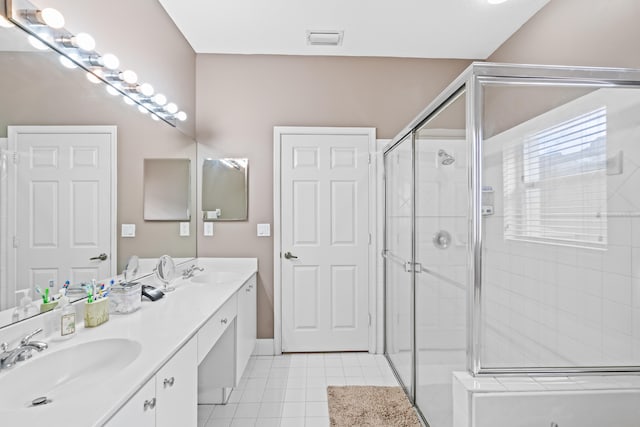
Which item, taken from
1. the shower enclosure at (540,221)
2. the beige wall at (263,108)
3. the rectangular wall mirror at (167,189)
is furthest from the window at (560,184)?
the rectangular wall mirror at (167,189)

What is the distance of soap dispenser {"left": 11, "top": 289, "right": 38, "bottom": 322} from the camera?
1.18 meters

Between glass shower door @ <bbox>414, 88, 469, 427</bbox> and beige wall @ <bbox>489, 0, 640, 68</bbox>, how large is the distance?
0.98 meters

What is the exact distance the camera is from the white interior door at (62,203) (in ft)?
3.91

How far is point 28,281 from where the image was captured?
48.5 inches

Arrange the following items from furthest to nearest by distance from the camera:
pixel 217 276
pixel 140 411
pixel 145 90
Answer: pixel 217 276
pixel 145 90
pixel 140 411

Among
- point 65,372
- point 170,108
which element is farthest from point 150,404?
point 170,108

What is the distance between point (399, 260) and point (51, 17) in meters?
2.29

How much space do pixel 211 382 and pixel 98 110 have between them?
1698 millimetres

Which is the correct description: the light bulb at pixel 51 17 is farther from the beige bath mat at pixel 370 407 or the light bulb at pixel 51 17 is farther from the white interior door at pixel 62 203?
the beige bath mat at pixel 370 407

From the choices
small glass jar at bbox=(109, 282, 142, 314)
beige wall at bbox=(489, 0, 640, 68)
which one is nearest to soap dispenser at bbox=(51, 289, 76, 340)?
small glass jar at bbox=(109, 282, 142, 314)

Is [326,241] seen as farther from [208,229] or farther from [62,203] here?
[62,203]

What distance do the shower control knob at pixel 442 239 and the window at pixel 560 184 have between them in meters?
0.25

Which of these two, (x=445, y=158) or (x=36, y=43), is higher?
(x=36, y=43)

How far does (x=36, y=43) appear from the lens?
1.28m
